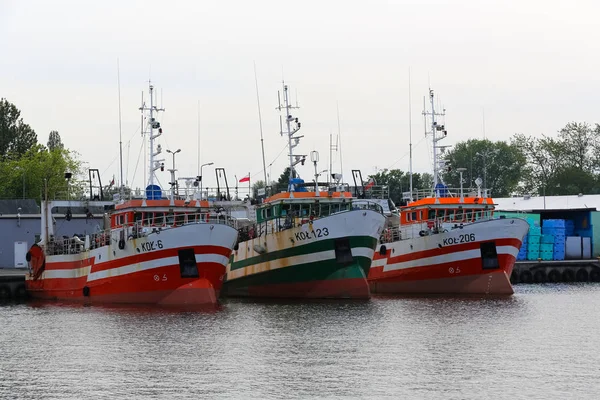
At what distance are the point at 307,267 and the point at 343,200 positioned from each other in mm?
4034

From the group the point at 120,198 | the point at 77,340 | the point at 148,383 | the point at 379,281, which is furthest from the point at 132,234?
the point at 148,383

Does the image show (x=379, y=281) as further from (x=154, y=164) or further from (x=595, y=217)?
(x=595, y=217)

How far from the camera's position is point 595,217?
78188mm

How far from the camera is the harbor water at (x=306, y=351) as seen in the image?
27.3 m

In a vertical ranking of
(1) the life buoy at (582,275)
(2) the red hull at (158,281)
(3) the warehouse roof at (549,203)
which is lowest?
(1) the life buoy at (582,275)

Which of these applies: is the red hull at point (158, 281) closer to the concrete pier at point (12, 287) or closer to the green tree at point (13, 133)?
the concrete pier at point (12, 287)

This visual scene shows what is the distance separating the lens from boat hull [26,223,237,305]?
45500 mm

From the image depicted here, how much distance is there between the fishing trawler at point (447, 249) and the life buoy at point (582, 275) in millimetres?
16238

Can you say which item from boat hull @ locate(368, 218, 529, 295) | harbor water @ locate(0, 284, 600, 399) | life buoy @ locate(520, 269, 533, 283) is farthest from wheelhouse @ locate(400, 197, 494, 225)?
life buoy @ locate(520, 269, 533, 283)

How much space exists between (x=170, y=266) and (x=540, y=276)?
3138 cm

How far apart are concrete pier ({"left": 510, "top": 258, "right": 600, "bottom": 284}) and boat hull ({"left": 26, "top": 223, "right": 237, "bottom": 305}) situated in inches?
1077

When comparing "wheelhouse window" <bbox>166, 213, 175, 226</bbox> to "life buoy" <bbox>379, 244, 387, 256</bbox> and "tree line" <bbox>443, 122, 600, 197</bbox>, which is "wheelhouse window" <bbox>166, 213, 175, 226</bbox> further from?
"tree line" <bbox>443, 122, 600, 197</bbox>

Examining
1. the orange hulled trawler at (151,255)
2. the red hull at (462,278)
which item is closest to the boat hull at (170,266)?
the orange hulled trawler at (151,255)

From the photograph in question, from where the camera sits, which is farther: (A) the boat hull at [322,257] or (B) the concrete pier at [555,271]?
(B) the concrete pier at [555,271]
